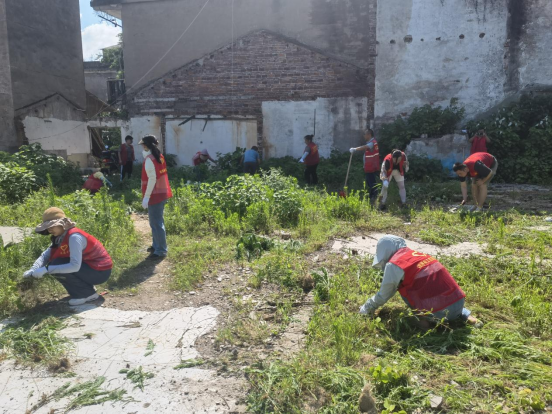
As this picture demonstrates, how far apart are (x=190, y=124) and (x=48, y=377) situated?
12829 millimetres

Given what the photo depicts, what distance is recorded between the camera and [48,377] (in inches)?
127

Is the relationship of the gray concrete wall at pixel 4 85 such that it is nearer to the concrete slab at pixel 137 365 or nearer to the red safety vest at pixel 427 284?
the concrete slab at pixel 137 365

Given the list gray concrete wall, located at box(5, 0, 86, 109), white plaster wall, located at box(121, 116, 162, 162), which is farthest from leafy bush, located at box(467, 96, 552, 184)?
gray concrete wall, located at box(5, 0, 86, 109)

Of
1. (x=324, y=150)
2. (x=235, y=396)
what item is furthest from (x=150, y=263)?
(x=324, y=150)

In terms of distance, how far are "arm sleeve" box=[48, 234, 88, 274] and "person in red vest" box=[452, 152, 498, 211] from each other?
5.98 m

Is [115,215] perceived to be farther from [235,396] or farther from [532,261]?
[532,261]

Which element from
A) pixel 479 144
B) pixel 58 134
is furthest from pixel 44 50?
pixel 479 144

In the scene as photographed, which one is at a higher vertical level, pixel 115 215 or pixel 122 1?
pixel 122 1

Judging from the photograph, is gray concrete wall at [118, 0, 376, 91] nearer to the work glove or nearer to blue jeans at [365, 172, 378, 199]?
blue jeans at [365, 172, 378, 199]

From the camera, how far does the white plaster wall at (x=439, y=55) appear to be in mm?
12523

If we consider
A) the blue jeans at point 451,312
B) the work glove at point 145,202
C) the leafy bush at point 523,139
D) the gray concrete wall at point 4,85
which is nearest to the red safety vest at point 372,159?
the leafy bush at point 523,139

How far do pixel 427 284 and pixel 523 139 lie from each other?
33.2ft

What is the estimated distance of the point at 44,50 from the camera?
16.4 m

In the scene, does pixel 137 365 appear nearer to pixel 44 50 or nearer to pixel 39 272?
pixel 39 272
